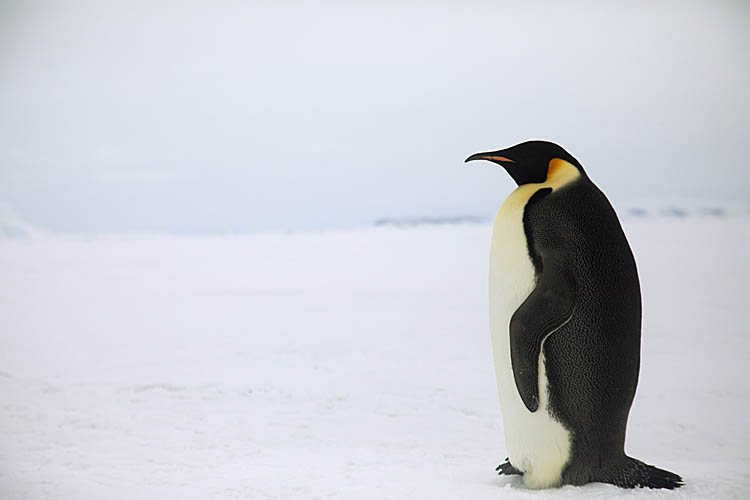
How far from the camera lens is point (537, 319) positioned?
141 centimetres

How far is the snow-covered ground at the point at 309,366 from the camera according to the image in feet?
6.22

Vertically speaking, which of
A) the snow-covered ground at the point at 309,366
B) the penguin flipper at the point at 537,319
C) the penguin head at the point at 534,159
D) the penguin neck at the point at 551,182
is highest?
the penguin head at the point at 534,159

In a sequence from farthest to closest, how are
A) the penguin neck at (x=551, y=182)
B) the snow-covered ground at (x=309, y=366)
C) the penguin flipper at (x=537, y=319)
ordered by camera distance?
the snow-covered ground at (x=309, y=366) < the penguin neck at (x=551, y=182) < the penguin flipper at (x=537, y=319)

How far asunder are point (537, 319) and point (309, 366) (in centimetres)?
156

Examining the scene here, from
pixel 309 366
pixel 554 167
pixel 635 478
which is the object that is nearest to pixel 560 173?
pixel 554 167

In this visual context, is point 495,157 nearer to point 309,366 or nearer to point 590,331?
point 590,331

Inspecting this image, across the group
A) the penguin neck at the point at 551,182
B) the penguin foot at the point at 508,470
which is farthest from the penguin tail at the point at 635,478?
the penguin neck at the point at 551,182

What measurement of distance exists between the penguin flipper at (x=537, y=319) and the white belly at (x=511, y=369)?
0.11 feet

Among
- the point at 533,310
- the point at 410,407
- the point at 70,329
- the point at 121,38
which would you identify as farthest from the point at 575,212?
the point at 70,329

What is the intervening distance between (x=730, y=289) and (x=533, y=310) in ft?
5.41

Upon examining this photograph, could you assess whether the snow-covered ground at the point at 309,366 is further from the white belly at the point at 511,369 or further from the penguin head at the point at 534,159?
the penguin head at the point at 534,159

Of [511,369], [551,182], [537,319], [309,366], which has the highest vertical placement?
[551,182]

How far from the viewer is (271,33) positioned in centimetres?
276

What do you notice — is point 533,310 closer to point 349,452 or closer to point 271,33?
point 349,452
